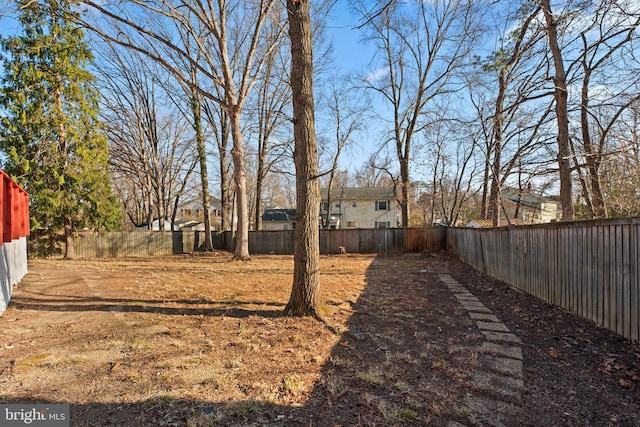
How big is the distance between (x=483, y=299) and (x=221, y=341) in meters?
4.57

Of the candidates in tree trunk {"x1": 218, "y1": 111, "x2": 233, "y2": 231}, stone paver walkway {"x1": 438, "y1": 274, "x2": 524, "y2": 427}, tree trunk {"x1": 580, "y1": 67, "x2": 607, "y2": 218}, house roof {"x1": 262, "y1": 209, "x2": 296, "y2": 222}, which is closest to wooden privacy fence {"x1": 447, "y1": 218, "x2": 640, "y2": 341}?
stone paver walkway {"x1": 438, "y1": 274, "x2": 524, "y2": 427}

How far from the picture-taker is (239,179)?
11.5m

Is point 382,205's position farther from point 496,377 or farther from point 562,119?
point 496,377

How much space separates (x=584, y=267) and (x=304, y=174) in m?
3.61

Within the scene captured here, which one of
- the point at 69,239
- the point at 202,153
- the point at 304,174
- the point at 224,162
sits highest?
the point at 202,153

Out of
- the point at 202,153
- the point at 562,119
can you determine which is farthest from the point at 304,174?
the point at 202,153

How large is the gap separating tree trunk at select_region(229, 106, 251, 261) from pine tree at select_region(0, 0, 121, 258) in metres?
6.69

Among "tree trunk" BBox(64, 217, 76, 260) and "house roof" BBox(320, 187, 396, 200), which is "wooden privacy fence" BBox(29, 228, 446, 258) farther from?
"house roof" BBox(320, 187, 396, 200)

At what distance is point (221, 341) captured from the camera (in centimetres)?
327

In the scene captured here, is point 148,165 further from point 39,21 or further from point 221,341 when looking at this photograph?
point 221,341

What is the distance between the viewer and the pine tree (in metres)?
12.1

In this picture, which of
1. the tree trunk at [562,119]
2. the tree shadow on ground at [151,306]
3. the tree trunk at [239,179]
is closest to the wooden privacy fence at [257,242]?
the tree trunk at [239,179]

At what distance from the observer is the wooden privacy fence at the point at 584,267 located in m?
3.22

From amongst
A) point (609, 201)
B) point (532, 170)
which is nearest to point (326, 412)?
point (532, 170)
